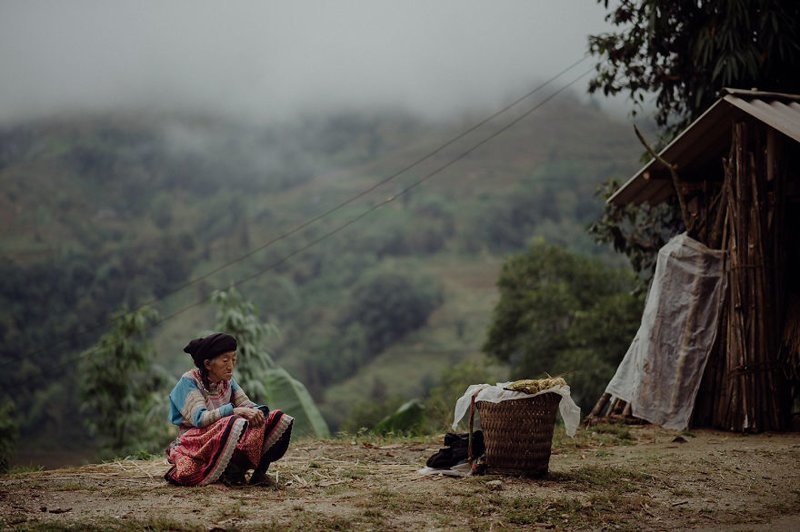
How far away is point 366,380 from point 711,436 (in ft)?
222

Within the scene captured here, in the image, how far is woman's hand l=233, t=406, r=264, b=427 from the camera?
230 inches

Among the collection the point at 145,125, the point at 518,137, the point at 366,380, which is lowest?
the point at 366,380

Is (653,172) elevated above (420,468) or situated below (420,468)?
above

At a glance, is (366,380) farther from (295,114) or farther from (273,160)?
(295,114)

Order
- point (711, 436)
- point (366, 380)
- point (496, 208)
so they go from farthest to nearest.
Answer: point (496, 208) < point (366, 380) < point (711, 436)

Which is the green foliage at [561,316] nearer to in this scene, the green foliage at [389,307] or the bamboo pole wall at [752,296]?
the bamboo pole wall at [752,296]

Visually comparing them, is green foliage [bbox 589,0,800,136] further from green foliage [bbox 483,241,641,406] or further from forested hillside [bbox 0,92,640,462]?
forested hillside [bbox 0,92,640,462]

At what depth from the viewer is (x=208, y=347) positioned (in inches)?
234

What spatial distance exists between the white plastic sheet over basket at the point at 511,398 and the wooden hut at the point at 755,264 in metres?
3.60

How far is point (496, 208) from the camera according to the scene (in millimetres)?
112312

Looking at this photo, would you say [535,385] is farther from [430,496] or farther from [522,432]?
[430,496]

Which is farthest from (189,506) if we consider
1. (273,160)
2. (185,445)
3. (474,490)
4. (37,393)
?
(273,160)

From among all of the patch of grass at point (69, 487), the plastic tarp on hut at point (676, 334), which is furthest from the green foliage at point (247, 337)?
the patch of grass at point (69, 487)

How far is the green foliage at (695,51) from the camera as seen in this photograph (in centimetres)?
1068
